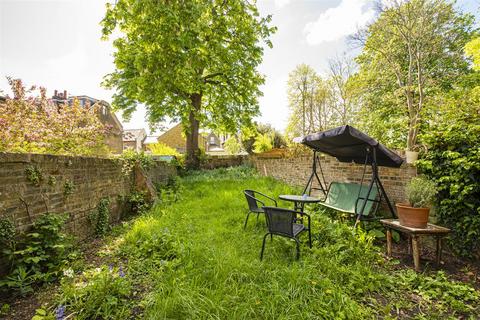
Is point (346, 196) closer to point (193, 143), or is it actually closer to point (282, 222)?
point (282, 222)

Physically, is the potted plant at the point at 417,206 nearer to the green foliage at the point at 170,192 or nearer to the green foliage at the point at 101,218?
the green foliage at the point at 101,218

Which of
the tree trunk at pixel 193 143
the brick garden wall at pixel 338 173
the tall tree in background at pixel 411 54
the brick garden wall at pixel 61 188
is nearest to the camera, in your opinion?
the brick garden wall at pixel 61 188

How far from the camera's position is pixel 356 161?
4.99 m

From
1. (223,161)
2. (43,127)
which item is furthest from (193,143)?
(43,127)

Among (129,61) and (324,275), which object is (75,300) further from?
(129,61)

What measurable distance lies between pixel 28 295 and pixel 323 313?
2957mm

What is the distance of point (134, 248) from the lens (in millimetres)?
3309

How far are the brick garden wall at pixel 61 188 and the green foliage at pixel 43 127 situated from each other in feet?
1.72

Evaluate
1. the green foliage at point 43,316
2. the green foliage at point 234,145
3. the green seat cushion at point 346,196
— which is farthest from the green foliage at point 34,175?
the green foliage at point 234,145

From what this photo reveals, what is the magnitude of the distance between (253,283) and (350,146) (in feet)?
11.0

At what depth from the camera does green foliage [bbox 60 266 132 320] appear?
1906 mm

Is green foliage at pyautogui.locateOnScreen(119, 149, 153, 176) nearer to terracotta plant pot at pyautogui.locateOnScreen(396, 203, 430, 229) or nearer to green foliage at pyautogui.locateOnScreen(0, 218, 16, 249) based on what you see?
green foliage at pyautogui.locateOnScreen(0, 218, 16, 249)

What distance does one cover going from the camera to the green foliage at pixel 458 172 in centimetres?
305

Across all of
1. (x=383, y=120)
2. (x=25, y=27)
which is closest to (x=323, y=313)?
(x=25, y=27)
